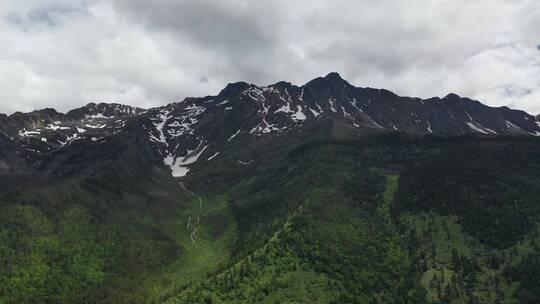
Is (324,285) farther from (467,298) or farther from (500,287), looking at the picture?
(500,287)

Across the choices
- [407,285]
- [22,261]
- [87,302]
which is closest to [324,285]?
[407,285]

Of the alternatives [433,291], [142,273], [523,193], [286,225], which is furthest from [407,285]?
[142,273]

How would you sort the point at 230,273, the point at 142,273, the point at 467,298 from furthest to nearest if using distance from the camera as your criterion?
the point at 142,273 < the point at 230,273 < the point at 467,298

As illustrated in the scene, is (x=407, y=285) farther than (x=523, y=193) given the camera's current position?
No

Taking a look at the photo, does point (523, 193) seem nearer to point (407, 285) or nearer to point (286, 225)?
point (407, 285)

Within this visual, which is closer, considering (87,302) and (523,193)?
(87,302)

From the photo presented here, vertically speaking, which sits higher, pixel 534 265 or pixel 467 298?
pixel 534 265

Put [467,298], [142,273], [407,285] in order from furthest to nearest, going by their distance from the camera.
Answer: [142,273], [407,285], [467,298]

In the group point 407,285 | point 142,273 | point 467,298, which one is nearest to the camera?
point 467,298

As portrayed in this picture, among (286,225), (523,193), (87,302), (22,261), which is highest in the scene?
(523,193)
